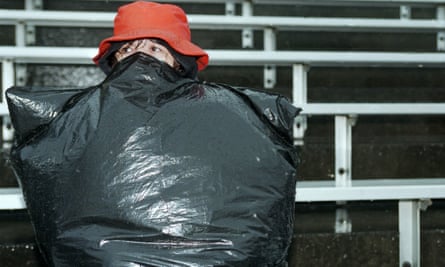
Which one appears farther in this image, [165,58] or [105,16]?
[105,16]

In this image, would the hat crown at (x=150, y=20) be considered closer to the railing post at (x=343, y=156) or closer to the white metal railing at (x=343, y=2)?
the railing post at (x=343, y=156)

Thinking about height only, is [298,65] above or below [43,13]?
below

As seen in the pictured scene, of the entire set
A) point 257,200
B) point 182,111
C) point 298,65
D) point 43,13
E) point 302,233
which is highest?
point 43,13

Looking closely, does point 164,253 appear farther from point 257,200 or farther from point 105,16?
point 105,16

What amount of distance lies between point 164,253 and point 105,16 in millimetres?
1632

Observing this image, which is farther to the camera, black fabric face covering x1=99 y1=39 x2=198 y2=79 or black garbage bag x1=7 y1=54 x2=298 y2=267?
black fabric face covering x1=99 y1=39 x2=198 y2=79

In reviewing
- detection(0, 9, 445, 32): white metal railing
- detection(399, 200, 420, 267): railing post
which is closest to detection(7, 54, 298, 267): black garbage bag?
detection(399, 200, 420, 267): railing post

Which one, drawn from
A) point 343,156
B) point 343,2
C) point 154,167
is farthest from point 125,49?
point 343,2

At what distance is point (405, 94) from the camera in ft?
8.38

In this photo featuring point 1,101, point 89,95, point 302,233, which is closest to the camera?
point 89,95

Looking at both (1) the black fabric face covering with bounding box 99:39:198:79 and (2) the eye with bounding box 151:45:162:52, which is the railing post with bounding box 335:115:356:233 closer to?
(1) the black fabric face covering with bounding box 99:39:198:79

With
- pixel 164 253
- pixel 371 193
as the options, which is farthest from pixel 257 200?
pixel 371 193

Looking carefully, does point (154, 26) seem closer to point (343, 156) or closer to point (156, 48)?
point (156, 48)

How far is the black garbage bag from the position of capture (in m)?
0.99
